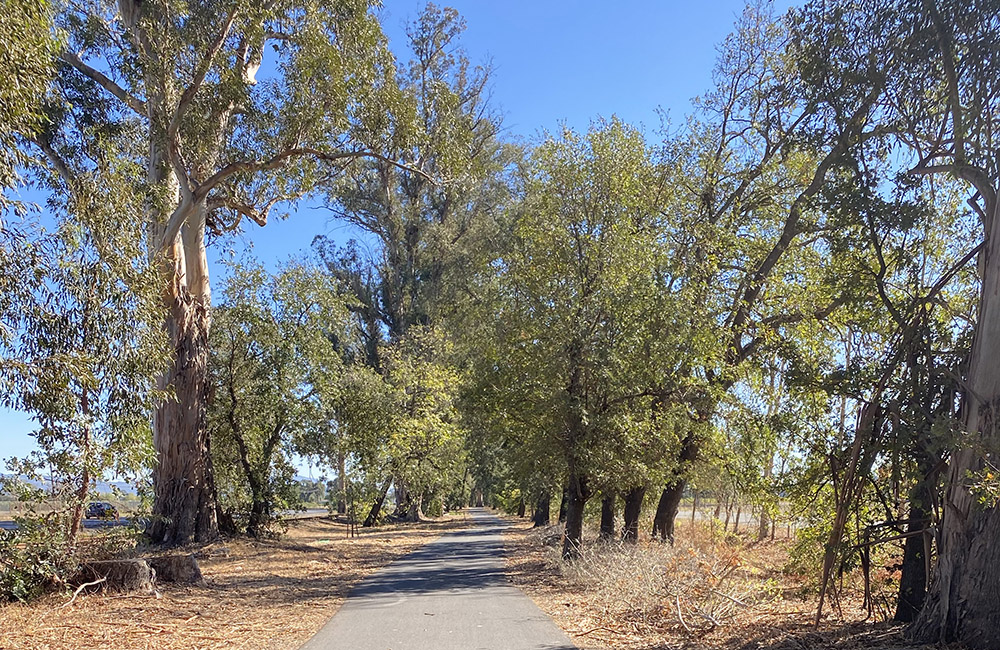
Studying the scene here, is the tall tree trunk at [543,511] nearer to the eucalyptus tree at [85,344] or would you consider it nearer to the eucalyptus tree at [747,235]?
the eucalyptus tree at [747,235]

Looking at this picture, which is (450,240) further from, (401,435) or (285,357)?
(285,357)

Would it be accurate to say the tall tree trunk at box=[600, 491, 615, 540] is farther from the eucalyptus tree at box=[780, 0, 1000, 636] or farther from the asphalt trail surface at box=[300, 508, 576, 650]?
the eucalyptus tree at box=[780, 0, 1000, 636]

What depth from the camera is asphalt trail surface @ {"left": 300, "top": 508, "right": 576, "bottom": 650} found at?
8172mm

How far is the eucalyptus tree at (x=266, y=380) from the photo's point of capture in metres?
A: 20.0

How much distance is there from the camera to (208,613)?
10430 millimetres

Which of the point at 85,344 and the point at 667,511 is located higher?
the point at 85,344

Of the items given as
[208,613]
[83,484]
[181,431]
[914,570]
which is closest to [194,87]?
[181,431]

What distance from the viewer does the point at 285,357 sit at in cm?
2052

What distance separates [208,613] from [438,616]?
11.0ft

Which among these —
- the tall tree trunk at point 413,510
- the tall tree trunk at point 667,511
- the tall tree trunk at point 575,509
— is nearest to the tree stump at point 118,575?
the tall tree trunk at point 575,509

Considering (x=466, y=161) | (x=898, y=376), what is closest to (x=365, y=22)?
(x=466, y=161)

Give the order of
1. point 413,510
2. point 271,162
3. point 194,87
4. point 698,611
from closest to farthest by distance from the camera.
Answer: point 698,611 < point 194,87 < point 271,162 < point 413,510

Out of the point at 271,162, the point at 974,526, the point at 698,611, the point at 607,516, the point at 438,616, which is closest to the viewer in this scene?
the point at 974,526

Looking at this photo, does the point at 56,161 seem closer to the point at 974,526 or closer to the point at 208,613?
the point at 208,613
